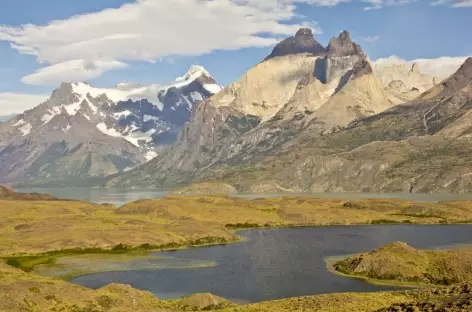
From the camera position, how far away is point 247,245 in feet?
591

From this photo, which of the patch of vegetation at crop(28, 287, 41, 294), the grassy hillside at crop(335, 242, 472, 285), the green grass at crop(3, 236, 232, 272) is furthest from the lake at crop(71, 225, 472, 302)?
the patch of vegetation at crop(28, 287, 41, 294)

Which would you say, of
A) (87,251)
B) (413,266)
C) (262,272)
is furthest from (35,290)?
(87,251)

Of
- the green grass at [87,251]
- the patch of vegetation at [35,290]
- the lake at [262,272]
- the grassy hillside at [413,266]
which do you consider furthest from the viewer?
the green grass at [87,251]

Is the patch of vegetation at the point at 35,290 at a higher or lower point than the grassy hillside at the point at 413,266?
higher

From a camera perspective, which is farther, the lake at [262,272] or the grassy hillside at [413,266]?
the grassy hillside at [413,266]

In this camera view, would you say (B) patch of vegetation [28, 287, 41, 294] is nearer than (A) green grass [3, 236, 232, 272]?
Yes

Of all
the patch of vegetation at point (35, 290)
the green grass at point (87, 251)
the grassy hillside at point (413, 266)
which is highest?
the patch of vegetation at point (35, 290)

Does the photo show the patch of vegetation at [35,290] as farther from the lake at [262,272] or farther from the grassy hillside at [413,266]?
the grassy hillside at [413,266]

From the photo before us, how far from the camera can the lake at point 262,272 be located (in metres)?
111

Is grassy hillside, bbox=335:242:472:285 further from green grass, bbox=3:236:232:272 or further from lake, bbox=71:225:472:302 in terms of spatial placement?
green grass, bbox=3:236:232:272

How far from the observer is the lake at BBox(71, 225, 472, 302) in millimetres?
110812

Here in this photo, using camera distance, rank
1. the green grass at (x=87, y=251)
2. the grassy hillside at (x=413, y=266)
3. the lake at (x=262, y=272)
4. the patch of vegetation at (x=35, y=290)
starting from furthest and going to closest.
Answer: the green grass at (x=87, y=251) < the grassy hillside at (x=413, y=266) < the lake at (x=262, y=272) < the patch of vegetation at (x=35, y=290)

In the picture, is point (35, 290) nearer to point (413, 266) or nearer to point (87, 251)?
point (413, 266)

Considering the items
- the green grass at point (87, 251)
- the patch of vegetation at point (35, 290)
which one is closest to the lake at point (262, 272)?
the green grass at point (87, 251)
